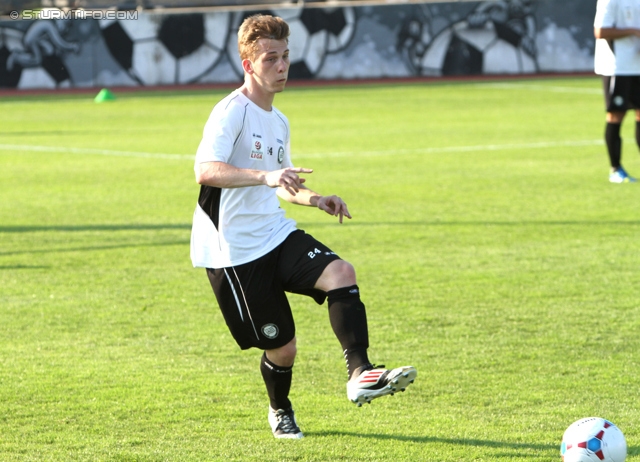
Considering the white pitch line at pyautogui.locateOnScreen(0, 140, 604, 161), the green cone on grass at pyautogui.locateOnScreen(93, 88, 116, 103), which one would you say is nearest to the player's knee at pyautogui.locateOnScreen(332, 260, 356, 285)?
the white pitch line at pyautogui.locateOnScreen(0, 140, 604, 161)

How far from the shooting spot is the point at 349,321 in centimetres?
425

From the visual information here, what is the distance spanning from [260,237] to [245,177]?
16.6 inches

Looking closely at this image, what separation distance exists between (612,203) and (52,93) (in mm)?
21104

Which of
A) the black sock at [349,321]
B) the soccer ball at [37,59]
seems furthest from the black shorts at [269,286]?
the soccer ball at [37,59]

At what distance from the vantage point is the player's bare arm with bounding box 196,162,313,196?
3865mm

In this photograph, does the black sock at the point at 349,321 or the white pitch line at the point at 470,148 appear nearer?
the black sock at the point at 349,321

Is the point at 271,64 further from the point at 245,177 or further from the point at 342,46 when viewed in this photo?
the point at 342,46

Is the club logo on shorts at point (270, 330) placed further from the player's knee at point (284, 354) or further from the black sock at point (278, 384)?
the black sock at point (278, 384)

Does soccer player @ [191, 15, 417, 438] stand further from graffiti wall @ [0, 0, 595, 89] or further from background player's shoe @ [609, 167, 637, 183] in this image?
graffiti wall @ [0, 0, 595, 89]

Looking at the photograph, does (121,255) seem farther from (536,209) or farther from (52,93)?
(52,93)

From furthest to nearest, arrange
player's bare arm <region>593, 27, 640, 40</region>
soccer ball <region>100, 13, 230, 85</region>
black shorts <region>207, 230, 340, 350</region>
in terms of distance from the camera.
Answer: soccer ball <region>100, 13, 230, 85</region> → player's bare arm <region>593, 27, 640, 40</region> → black shorts <region>207, 230, 340, 350</region>

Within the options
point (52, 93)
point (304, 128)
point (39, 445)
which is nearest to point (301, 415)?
point (39, 445)

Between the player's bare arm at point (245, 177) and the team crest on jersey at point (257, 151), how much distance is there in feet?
0.83

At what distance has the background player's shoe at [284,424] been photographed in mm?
4520
